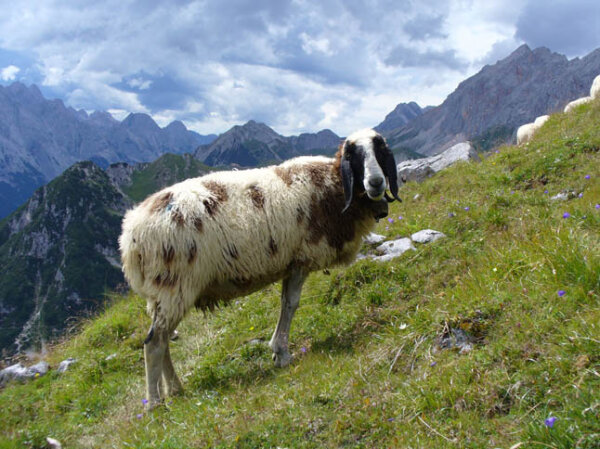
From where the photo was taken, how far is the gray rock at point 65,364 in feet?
27.7

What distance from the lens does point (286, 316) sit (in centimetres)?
684

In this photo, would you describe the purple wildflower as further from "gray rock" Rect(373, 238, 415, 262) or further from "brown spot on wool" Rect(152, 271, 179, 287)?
"gray rock" Rect(373, 238, 415, 262)

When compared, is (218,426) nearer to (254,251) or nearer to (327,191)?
(254,251)

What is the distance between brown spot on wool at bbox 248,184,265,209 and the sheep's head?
4.39ft

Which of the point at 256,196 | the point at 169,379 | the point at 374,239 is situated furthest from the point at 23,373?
the point at 374,239

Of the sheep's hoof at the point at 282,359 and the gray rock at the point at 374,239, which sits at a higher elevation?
the gray rock at the point at 374,239

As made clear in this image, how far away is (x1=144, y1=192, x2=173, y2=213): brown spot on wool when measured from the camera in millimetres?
6152

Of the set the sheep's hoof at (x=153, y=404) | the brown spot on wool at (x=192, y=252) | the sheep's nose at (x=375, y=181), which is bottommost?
the sheep's hoof at (x=153, y=404)

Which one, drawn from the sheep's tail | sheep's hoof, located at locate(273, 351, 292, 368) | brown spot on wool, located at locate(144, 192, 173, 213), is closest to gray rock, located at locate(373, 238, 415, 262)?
sheep's hoof, located at locate(273, 351, 292, 368)

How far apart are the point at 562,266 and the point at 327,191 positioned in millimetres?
3748

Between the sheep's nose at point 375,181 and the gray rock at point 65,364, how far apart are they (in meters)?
7.02

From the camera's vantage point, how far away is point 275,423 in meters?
4.31

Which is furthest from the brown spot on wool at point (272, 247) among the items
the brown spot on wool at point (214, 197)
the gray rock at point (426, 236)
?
the gray rock at point (426, 236)

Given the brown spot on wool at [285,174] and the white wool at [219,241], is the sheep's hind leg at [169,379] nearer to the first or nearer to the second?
the white wool at [219,241]
